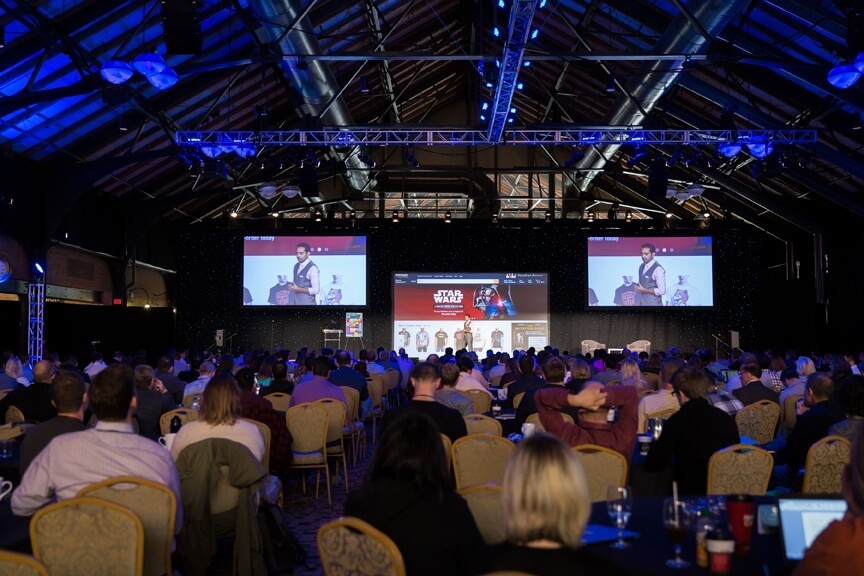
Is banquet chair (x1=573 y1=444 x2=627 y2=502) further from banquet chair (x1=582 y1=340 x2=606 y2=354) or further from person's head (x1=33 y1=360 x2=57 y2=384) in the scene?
banquet chair (x1=582 y1=340 x2=606 y2=354)

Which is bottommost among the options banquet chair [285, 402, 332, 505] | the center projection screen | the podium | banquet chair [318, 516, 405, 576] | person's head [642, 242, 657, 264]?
banquet chair [285, 402, 332, 505]

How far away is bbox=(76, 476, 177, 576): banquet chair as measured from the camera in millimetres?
3020

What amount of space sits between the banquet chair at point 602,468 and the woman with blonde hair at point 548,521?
1838 mm

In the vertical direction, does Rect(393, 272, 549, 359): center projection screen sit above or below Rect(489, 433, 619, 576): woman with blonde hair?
above

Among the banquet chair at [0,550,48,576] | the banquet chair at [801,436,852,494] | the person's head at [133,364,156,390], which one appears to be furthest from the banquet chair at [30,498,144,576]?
the person's head at [133,364,156,390]

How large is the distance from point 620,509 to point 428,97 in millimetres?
17953

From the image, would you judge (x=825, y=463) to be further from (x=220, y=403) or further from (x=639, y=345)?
(x=639, y=345)

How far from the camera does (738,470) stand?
4.08 meters

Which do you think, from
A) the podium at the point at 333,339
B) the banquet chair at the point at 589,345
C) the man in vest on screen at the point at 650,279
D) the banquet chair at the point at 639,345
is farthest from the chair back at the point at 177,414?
the banquet chair at the point at 639,345

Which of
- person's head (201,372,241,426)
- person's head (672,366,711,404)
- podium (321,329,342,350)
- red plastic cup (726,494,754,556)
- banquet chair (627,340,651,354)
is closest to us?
red plastic cup (726,494,754,556)

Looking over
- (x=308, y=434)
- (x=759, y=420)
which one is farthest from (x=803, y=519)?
(x=308, y=434)

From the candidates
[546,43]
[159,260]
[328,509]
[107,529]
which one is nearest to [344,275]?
[159,260]

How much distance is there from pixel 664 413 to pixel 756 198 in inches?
520

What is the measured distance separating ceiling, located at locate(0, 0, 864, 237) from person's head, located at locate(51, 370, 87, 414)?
5806 mm
